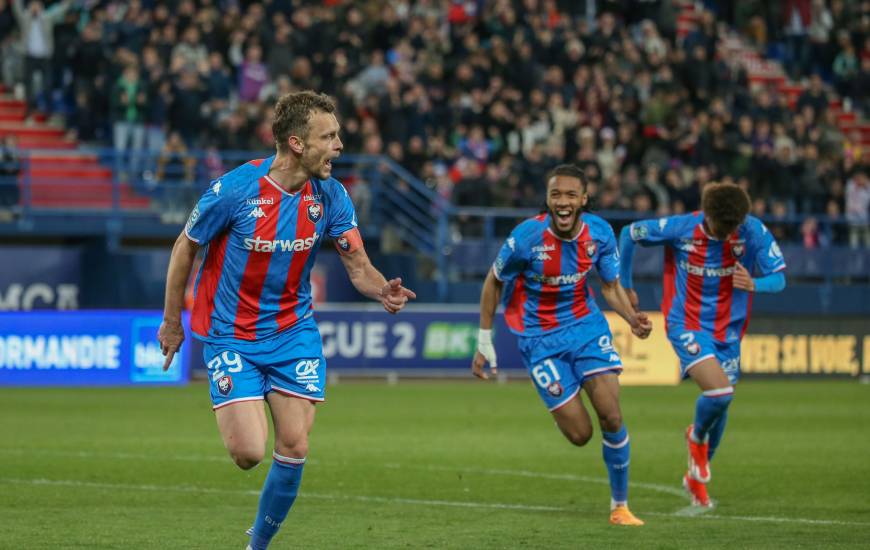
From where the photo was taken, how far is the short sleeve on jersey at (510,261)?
415 inches

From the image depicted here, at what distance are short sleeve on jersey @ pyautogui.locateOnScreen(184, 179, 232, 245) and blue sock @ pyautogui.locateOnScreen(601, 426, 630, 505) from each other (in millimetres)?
3518

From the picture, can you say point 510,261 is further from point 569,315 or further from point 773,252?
point 773,252

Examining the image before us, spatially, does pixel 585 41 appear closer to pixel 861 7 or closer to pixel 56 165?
pixel 861 7

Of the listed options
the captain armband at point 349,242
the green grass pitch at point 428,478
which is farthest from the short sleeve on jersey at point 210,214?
the green grass pitch at point 428,478

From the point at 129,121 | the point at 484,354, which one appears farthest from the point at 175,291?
the point at 129,121

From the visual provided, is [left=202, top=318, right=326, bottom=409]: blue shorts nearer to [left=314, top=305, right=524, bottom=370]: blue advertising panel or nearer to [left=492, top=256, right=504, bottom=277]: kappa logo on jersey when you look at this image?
[left=492, top=256, right=504, bottom=277]: kappa logo on jersey

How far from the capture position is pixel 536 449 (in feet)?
50.9

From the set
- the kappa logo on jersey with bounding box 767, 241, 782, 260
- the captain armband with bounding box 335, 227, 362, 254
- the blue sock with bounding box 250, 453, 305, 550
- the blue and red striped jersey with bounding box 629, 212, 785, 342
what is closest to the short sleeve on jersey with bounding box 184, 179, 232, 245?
the captain armband with bounding box 335, 227, 362, 254

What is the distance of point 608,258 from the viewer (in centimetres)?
1067

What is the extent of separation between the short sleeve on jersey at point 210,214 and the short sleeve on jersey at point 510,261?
2.94m

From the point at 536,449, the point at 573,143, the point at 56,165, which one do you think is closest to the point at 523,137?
the point at 573,143

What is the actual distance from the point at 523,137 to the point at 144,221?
6.92m

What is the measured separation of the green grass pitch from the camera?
9625 millimetres

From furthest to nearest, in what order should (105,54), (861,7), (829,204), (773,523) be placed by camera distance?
(861,7) < (829,204) < (105,54) < (773,523)
